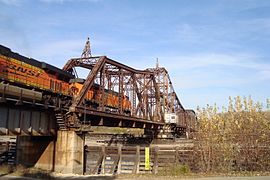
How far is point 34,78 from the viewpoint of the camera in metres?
28.7

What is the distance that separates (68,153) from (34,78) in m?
8.10

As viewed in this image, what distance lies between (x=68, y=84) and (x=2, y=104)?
14218 millimetres

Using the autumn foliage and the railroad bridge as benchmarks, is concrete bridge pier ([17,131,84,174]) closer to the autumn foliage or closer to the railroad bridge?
the railroad bridge

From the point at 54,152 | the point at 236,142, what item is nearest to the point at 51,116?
the point at 54,152

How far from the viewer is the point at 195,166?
827 inches

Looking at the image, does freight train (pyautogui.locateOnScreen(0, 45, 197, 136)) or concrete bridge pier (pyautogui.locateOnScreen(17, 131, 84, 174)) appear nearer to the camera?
freight train (pyautogui.locateOnScreen(0, 45, 197, 136))

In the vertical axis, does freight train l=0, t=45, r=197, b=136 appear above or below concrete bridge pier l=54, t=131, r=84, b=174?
above

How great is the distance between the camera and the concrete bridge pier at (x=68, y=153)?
27742 mm

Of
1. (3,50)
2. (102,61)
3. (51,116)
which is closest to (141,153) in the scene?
(51,116)

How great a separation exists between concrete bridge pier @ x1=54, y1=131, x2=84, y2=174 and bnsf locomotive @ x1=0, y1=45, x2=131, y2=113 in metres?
4.28

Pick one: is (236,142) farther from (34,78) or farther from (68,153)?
(34,78)

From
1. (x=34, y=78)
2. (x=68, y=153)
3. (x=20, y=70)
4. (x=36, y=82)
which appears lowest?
(x=68, y=153)

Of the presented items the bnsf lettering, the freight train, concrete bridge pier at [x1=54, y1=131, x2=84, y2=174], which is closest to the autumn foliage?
the freight train

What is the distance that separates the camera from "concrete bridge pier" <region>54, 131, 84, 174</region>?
27.7 m
